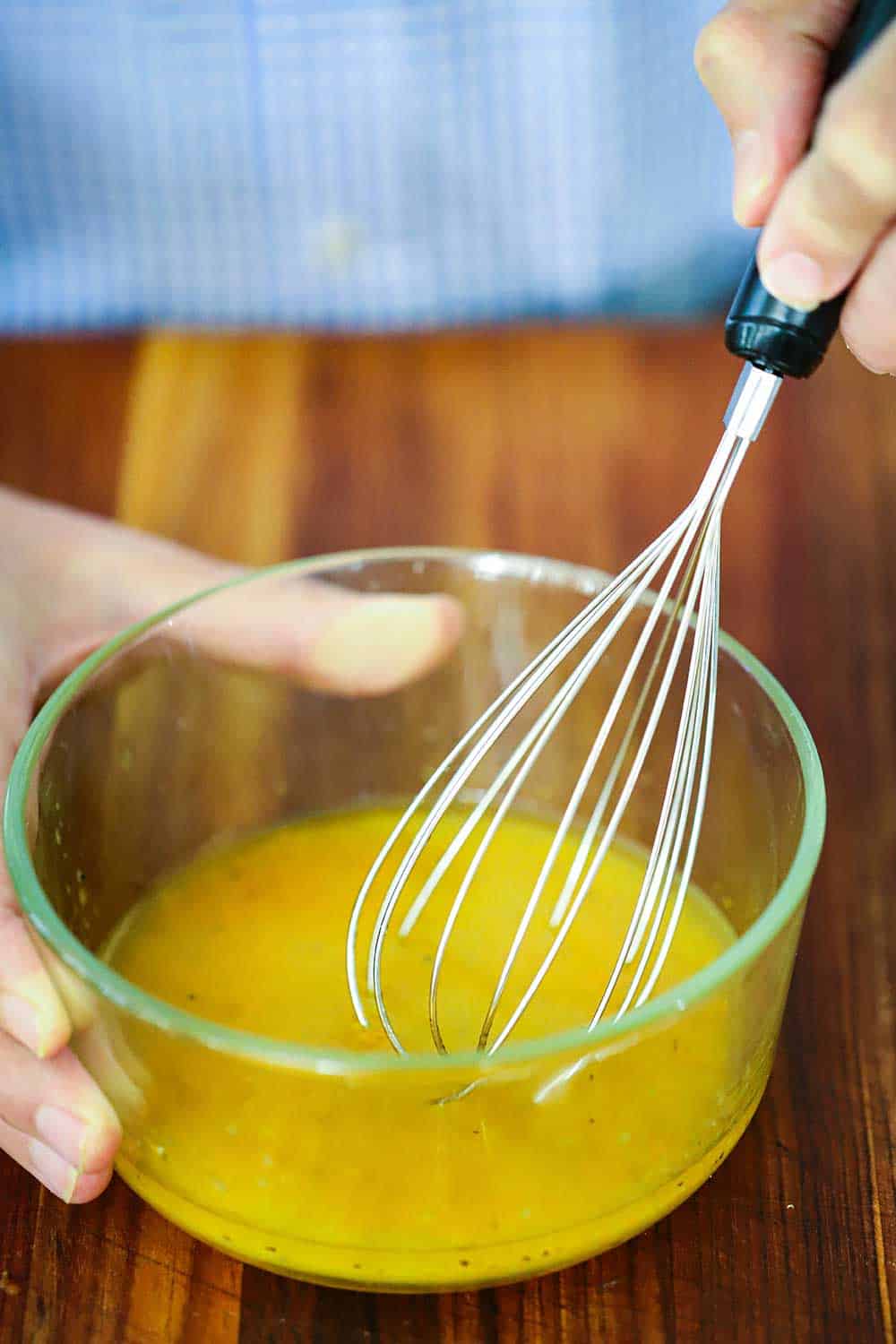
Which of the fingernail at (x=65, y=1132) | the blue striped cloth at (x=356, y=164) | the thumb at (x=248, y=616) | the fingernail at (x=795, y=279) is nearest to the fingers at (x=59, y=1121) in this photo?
the fingernail at (x=65, y=1132)

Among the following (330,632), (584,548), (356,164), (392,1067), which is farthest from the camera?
(356,164)

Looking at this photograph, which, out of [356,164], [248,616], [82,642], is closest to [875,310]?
[248,616]

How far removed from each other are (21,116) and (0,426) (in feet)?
0.75

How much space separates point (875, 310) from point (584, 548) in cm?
37

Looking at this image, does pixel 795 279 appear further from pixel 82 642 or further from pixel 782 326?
pixel 82 642

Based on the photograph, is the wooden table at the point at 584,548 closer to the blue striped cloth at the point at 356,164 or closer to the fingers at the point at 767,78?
the blue striped cloth at the point at 356,164

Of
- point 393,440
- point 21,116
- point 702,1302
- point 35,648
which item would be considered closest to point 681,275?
point 393,440

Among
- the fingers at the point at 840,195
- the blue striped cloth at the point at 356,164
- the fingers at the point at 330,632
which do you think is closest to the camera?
the fingers at the point at 840,195

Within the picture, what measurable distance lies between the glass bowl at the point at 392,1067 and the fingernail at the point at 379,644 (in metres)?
0.02

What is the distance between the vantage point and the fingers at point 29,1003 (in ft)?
1.39

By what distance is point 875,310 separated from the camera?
0.39 metres

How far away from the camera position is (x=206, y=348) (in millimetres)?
931

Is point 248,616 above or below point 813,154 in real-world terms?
below

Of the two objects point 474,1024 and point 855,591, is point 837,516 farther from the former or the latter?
point 474,1024
